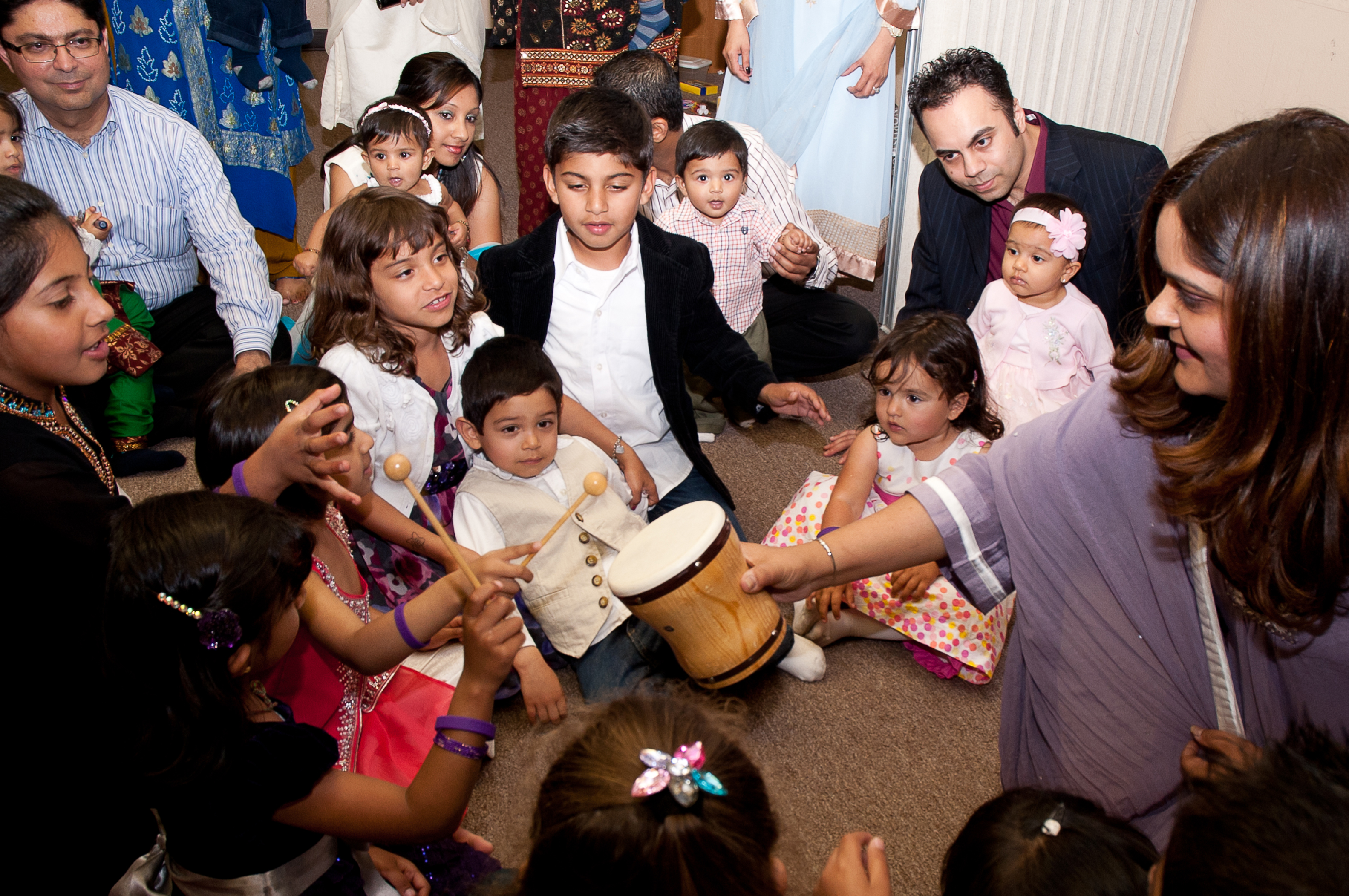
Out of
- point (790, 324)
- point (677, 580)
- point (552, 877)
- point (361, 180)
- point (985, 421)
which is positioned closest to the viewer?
point (552, 877)

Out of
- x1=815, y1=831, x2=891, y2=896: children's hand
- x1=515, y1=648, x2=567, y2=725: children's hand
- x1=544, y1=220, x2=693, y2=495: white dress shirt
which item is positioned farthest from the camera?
x1=544, y1=220, x2=693, y2=495: white dress shirt

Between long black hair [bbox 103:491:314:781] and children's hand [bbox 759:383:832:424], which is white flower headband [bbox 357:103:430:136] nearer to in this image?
children's hand [bbox 759:383:832:424]

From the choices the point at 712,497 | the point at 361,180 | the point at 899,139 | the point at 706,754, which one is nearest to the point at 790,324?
the point at 899,139

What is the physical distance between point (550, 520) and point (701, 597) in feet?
2.60

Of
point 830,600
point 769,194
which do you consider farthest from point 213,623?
point 769,194

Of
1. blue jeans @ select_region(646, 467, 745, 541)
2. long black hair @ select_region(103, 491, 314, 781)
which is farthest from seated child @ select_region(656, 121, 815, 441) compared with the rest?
long black hair @ select_region(103, 491, 314, 781)

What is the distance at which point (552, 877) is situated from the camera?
0.94 meters

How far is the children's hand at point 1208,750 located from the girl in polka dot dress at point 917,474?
2.84 ft

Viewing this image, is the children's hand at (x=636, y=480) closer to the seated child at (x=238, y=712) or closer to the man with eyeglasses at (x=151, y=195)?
the seated child at (x=238, y=712)

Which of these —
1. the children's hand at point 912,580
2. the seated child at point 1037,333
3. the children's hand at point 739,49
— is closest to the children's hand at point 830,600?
the children's hand at point 912,580

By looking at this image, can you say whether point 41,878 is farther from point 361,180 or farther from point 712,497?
point 361,180

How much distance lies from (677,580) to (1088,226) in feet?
6.25

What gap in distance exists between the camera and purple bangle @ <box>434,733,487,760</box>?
4.21 ft

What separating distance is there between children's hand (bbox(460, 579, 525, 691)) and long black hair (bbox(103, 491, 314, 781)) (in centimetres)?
28
